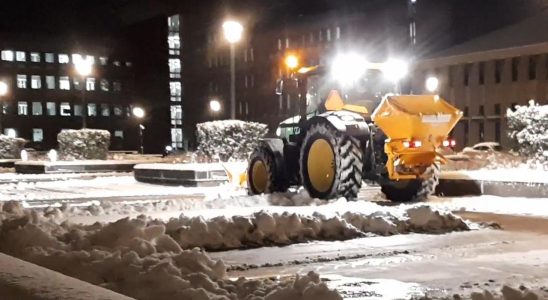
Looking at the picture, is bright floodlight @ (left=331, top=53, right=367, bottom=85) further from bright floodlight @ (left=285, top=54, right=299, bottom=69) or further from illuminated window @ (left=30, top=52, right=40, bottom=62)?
illuminated window @ (left=30, top=52, right=40, bottom=62)

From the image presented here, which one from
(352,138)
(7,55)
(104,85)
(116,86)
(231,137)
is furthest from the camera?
(116,86)

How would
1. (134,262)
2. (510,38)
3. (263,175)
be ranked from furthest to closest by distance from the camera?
1. (510,38)
2. (263,175)
3. (134,262)

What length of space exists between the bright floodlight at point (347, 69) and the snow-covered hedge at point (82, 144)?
2210cm

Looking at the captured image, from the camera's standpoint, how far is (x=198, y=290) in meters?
6.08

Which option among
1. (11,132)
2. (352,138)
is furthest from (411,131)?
(11,132)

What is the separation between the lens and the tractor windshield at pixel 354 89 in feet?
55.7

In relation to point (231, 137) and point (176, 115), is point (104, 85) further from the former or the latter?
point (231, 137)

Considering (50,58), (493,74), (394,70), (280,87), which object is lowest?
(280,87)

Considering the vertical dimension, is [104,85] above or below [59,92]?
above

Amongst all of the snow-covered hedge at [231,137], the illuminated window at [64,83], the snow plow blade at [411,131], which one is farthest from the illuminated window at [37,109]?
the snow plow blade at [411,131]

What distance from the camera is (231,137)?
2792 cm

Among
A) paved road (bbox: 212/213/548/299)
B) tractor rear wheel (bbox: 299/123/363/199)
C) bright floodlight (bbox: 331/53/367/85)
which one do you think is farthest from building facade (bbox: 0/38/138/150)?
paved road (bbox: 212/213/548/299)

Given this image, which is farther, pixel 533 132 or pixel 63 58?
pixel 63 58

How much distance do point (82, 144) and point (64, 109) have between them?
64.8 metres
